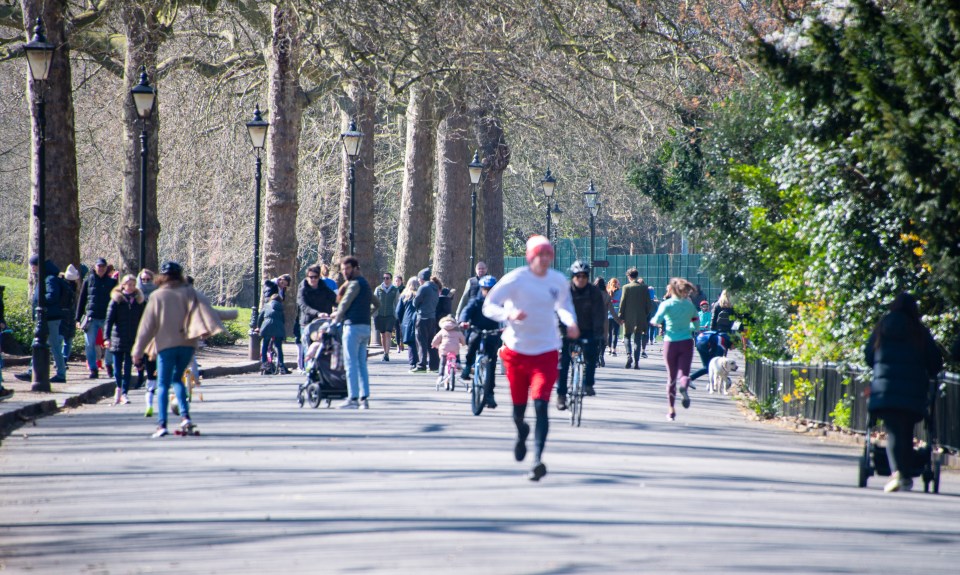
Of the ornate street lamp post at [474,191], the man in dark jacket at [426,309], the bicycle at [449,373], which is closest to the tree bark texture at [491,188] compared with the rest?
the ornate street lamp post at [474,191]

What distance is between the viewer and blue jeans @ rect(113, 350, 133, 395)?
17.7m

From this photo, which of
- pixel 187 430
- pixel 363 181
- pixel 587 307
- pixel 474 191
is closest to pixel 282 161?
pixel 363 181

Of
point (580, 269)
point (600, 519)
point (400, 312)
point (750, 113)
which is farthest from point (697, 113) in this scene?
point (600, 519)

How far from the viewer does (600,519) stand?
818 cm

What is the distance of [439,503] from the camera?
8.72 m

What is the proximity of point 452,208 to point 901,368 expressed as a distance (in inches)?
911

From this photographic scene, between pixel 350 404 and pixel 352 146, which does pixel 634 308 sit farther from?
pixel 350 404

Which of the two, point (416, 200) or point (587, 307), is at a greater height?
point (416, 200)

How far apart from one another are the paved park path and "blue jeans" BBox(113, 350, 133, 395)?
2269 millimetres

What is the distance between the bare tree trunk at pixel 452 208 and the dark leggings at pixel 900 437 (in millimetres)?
22729

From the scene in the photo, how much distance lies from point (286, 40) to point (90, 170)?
1645 centimetres

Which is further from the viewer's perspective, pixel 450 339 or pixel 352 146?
pixel 352 146

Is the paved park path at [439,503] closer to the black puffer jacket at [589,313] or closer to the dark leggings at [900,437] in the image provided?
the dark leggings at [900,437]

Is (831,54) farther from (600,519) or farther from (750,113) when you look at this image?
(750,113)
